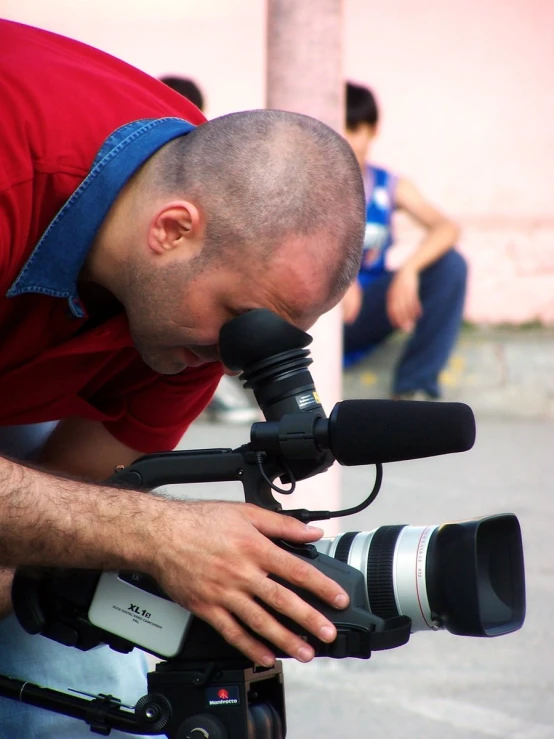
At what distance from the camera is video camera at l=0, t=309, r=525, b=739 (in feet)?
5.18

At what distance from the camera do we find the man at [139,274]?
162 centimetres

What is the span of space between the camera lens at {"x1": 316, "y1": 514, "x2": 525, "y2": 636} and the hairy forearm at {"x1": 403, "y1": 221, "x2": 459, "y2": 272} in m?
3.99

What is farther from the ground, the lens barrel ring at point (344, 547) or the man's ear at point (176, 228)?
the man's ear at point (176, 228)

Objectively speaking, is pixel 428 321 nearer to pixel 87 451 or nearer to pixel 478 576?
pixel 87 451

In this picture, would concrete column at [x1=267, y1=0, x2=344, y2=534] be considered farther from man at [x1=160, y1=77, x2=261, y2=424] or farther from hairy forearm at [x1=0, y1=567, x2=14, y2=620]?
man at [x1=160, y1=77, x2=261, y2=424]

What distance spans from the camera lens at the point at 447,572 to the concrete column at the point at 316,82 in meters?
1.37

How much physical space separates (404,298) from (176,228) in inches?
140

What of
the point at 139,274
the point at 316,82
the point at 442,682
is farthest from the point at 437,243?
the point at 139,274

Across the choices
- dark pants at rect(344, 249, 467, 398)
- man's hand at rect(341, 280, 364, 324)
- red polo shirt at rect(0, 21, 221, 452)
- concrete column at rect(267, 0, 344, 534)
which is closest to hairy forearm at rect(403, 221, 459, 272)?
dark pants at rect(344, 249, 467, 398)

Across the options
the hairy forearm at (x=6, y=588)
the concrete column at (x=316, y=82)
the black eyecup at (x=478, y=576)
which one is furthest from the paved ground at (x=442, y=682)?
the black eyecup at (x=478, y=576)

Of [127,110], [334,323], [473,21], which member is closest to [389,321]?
[473,21]

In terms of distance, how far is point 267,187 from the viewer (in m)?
1.82

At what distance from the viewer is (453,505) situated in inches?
165

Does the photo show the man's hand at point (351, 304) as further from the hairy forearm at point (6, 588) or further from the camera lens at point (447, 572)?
the camera lens at point (447, 572)
